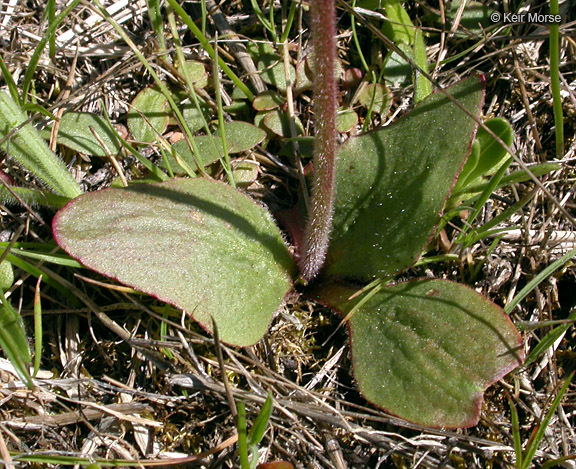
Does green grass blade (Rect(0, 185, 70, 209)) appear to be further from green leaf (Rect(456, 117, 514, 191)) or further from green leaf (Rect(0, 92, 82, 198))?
green leaf (Rect(456, 117, 514, 191))

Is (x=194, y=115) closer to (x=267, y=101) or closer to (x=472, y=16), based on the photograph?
(x=267, y=101)

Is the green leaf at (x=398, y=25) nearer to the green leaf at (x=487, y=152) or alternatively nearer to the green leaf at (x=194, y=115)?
the green leaf at (x=487, y=152)

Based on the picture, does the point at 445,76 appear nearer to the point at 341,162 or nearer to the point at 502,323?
the point at 341,162

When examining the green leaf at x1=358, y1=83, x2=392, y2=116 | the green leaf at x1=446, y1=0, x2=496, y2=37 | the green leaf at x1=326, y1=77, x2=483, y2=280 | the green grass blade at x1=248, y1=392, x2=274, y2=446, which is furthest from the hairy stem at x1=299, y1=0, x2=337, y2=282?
the green leaf at x1=446, y1=0, x2=496, y2=37

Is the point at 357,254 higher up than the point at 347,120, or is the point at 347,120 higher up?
the point at 347,120

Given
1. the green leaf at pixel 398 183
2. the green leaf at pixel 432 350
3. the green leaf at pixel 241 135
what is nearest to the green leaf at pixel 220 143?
the green leaf at pixel 241 135

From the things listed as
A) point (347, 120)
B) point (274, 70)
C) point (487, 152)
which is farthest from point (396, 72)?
point (487, 152)

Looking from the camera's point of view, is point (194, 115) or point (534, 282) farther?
point (194, 115)

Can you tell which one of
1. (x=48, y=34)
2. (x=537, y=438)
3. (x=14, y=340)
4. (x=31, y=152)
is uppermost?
(x=48, y=34)
